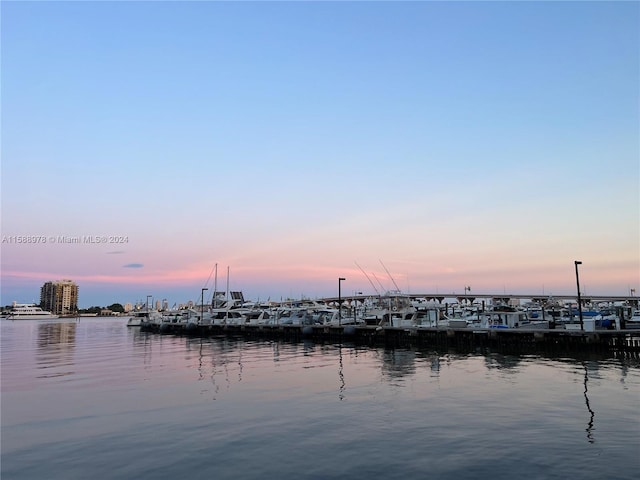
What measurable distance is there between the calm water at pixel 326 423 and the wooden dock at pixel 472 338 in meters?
11.0

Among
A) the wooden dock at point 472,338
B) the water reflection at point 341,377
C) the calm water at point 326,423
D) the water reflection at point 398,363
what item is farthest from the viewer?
the wooden dock at point 472,338

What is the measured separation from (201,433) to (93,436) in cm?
470

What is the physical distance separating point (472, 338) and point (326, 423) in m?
43.5

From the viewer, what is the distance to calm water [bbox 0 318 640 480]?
1600 centimetres

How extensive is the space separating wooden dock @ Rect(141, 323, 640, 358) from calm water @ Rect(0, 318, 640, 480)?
11.0m

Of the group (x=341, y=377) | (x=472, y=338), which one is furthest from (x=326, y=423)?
(x=472, y=338)

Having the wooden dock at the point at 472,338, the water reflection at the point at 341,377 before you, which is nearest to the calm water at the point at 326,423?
the water reflection at the point at 341,377

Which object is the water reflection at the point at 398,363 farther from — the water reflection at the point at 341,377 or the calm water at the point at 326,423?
the water reflection at the point at 341,377

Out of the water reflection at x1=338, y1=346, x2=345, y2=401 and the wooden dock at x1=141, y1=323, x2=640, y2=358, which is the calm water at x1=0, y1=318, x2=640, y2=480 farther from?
the wooden dock at x1=141, y1=323, x2=640, y2=358

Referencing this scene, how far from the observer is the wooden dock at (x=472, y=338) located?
51.2 meters

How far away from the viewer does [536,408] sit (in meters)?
24.1

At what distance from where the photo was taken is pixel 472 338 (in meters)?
60.2

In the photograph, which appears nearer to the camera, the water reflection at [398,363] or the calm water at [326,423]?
the calm water at [326,423]

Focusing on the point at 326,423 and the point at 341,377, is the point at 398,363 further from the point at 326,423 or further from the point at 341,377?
the point at 326,423
